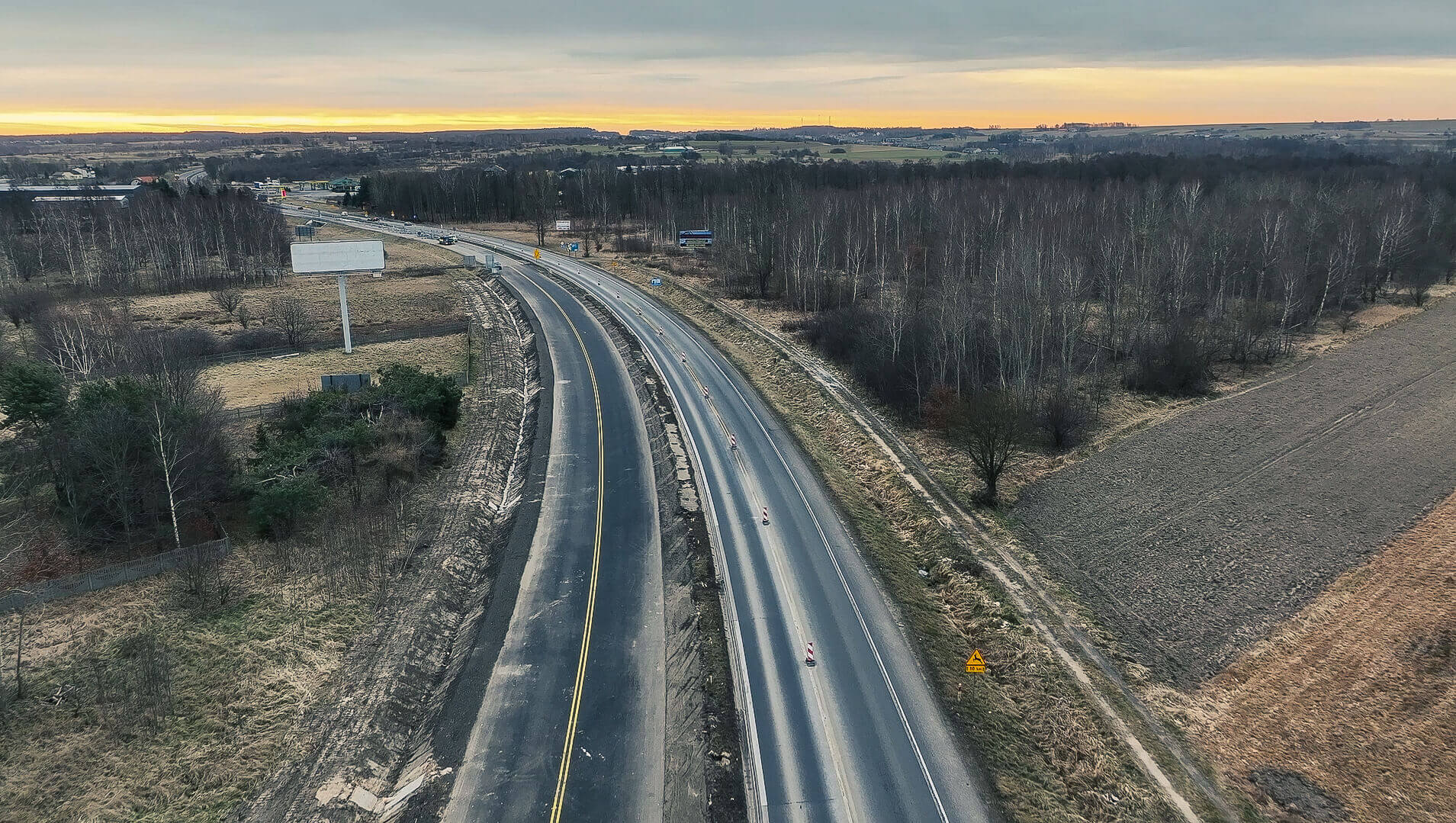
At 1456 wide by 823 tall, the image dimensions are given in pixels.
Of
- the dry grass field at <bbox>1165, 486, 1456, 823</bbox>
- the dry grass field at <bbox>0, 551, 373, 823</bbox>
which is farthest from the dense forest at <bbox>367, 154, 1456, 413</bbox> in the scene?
the dry grass field at <bbox>0, 551, 373, 823</bbox>

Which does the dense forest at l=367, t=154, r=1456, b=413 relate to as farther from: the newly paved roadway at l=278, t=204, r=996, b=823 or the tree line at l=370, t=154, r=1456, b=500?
the newly paved roadway at l=278, t=204, r=996, b=823

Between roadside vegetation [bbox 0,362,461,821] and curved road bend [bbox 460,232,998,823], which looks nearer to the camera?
roadside vegetation [bbox 0,362,461,821]

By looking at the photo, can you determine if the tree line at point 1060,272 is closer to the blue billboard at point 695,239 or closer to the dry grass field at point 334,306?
the blue billboard at point 695,239

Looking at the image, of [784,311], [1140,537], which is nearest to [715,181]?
[784,311]

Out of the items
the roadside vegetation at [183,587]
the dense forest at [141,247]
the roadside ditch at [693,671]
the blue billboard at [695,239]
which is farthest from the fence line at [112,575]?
the blue billboard at [695,239]

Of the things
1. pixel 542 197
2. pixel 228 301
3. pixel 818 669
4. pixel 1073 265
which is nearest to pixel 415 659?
pixel 818 669

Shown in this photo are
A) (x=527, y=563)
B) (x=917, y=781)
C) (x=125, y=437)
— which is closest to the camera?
(x=917, y=781)

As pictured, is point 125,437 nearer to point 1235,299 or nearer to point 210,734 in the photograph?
point 210,734
